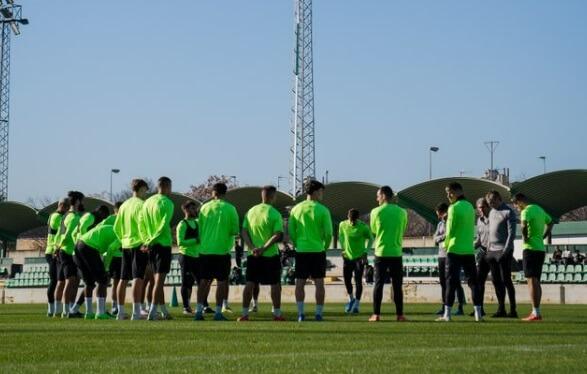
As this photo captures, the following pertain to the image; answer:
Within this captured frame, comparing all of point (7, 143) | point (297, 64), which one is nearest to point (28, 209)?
point (7, 143)

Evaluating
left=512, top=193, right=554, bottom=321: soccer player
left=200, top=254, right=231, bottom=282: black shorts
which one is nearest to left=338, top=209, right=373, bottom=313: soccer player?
left=200, top=254, right=231, bottom=282: black shorts

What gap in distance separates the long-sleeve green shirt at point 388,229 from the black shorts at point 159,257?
10.3 feet

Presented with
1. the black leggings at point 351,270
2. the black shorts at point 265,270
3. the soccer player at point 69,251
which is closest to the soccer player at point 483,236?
the black leggings at point 351,270

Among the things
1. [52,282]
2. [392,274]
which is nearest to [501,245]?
[392,274]

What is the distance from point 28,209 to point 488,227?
47.0m

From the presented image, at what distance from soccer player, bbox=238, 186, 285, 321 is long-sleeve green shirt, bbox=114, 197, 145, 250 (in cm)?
162

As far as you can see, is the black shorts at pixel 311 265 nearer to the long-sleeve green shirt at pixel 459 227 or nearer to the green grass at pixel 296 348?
the green grass at pixel 296 348

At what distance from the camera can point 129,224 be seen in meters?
17.2

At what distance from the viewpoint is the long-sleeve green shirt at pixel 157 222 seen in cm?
1686

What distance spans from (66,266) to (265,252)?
4080mm

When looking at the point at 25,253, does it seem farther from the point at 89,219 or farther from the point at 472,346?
the point at 472,346

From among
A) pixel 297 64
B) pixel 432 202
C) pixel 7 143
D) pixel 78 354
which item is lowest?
pixel 78 354

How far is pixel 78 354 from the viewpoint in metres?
9.76

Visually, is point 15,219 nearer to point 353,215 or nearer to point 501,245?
point 353,215
